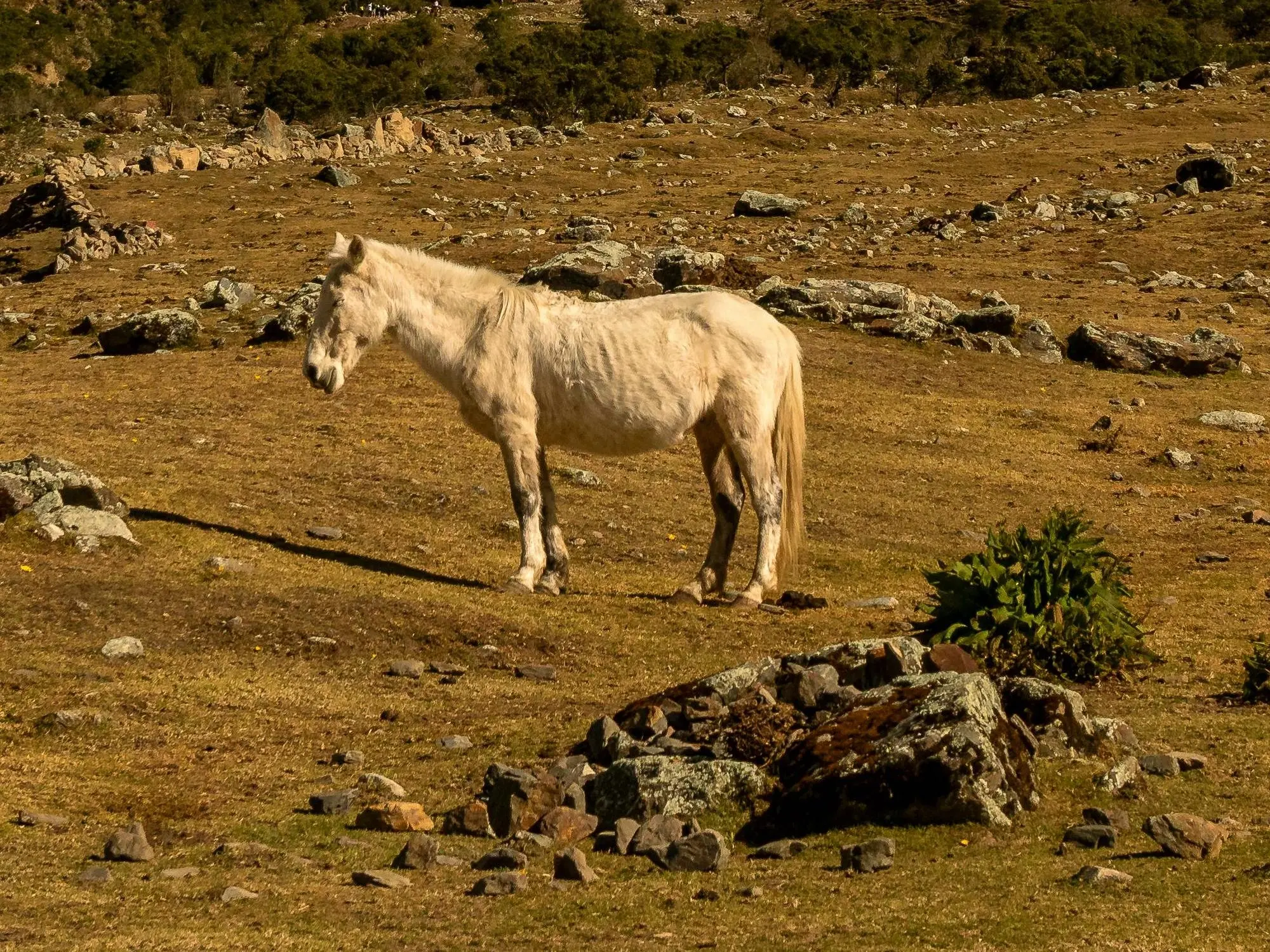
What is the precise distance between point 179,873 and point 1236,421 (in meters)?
20.4

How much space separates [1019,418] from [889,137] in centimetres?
2852

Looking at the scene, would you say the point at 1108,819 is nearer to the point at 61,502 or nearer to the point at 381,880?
the point at 381,880

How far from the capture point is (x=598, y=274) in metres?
28.9

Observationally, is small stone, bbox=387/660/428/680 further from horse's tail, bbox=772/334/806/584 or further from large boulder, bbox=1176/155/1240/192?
large boulder, bbox=1176/155/1240/192

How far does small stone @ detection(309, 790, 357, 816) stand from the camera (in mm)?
Answer: 9477

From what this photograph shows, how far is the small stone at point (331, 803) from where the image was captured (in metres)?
9.48

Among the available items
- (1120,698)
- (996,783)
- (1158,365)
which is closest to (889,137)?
(1158,365)

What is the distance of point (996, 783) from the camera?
8.95 meters

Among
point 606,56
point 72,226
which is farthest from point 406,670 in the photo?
point 606,56

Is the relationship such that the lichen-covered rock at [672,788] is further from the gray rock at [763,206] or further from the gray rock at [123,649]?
the gray rock at [763,206]

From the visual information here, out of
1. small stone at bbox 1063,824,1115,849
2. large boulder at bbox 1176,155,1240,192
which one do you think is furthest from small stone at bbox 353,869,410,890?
large boulder at bbox 1176,155,1240,192

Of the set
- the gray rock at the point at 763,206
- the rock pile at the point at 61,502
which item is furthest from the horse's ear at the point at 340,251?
the gray rock at the point at 763,206

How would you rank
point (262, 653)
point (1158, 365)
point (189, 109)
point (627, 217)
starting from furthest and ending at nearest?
point (189, 109) < point (627, 217) < point (1158, 365) < point (262, 653)

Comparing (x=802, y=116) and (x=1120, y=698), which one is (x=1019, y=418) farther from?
(x=802, y=116)
